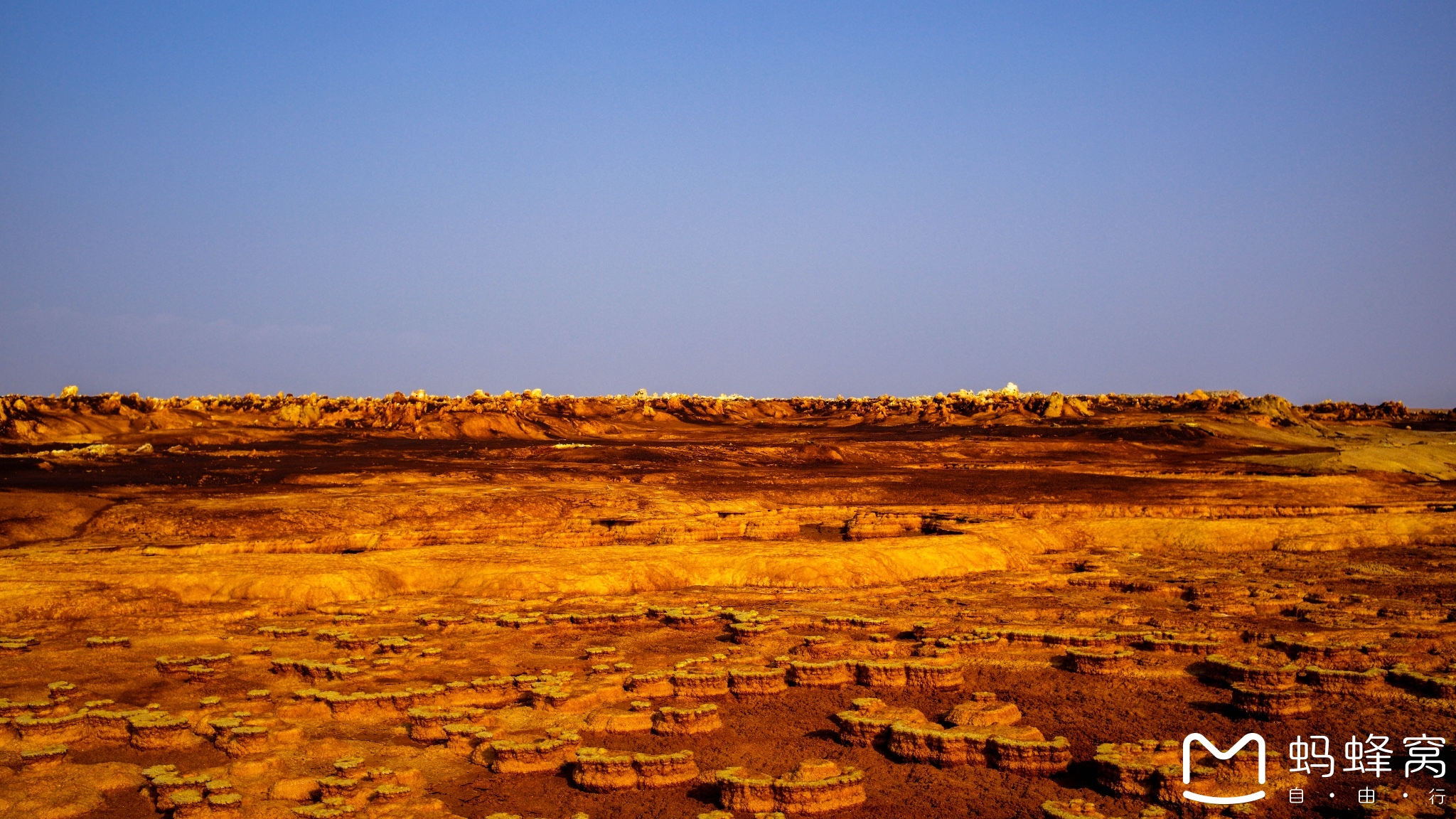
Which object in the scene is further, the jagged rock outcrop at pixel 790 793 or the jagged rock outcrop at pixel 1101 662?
the jagged rock outcrop at pixel 1101 662

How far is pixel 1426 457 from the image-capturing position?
37969 millimetres

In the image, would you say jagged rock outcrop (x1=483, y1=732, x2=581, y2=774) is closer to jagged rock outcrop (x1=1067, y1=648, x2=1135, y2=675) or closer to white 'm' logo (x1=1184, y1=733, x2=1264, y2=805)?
white 'm' logo (x1=1184, y1=733, x2=1264, y2=805)

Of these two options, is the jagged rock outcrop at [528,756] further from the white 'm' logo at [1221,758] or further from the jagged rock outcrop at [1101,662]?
the jagged rock outcrop at [1101,662]

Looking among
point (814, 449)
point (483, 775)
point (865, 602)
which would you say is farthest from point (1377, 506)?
point (483, 775)

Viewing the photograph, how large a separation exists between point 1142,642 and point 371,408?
2088 inches

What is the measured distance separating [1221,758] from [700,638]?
23.7 ft

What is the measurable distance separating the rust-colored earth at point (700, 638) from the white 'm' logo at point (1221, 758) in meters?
0.10

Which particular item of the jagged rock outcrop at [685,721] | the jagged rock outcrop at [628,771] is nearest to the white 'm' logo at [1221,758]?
the jagged rock outcrop at [628,771]

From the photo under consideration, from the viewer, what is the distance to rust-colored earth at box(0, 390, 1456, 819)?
377 inches

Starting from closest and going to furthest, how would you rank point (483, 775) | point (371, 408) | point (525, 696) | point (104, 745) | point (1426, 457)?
1. point (483, 775)
2. point (104, 745)
3. point (525, 696)
4. point (1426, 457)
5. point (371, 408)

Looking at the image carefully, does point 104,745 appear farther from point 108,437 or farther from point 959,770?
point 108,437

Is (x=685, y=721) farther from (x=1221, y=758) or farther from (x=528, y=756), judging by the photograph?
(x=1221, y=758)

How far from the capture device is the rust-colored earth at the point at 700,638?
959 centimetres

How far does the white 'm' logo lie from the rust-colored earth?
10 cm
